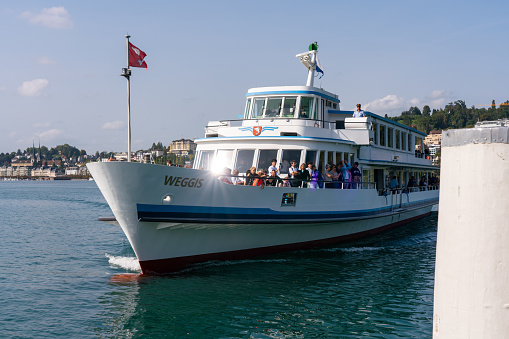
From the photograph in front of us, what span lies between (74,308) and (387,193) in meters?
13.0

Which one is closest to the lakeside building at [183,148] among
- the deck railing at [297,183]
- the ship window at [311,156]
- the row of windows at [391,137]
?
the row of windows at [391,137]

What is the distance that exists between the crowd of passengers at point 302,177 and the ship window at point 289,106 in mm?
2523

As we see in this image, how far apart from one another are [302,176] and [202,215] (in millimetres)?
3836

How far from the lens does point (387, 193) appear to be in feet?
60.1

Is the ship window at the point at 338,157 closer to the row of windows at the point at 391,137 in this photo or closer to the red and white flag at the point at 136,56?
the row of windows at the point at 391,137

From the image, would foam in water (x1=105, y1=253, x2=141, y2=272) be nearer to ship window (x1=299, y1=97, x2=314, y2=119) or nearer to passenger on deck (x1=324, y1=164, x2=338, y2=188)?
passenger on deck (x1=324, y1=164, x2=338, y2=188)

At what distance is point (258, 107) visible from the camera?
55.0 ft

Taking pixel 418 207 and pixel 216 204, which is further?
pixel 418 207

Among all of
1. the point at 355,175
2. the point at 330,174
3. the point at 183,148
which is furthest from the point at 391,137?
the point at 183,148

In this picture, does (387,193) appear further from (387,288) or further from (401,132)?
(387,288)

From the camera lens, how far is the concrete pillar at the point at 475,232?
2479mm

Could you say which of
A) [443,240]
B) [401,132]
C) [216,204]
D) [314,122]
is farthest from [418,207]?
[443,240]

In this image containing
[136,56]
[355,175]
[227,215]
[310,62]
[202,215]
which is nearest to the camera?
[202,215]

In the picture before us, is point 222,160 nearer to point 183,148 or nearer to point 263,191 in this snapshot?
point 263,191
